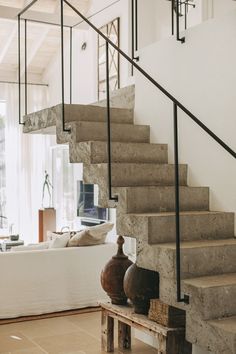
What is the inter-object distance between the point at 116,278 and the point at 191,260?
3.69ft

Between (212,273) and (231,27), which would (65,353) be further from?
(231,27)

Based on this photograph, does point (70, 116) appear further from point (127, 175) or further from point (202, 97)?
point (202, 97)

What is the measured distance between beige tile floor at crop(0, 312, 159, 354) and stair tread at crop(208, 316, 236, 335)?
141 cm

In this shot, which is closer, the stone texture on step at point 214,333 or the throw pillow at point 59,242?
the stone texture on step at point 214,333

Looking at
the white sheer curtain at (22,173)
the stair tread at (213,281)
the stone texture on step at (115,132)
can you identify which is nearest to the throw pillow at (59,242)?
the stone texture on step at (115,132)

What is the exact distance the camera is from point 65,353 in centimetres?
446

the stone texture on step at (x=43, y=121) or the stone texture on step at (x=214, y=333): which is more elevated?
the stone texture on step at (x=43, y=121)

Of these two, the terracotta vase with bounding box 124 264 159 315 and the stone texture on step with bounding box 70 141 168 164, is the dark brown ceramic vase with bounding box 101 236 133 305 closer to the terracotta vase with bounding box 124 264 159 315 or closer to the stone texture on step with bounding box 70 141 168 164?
the terracotta vase with bounding box 124 264 159 315

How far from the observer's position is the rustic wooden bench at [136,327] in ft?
12.1

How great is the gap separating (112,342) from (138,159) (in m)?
1.53

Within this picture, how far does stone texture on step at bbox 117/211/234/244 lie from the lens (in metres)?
3.68

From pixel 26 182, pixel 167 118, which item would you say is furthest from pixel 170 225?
pixel 26 182

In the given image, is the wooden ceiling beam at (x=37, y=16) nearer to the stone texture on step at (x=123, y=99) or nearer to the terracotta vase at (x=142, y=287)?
the stone texture on step at (x=123, y=99)

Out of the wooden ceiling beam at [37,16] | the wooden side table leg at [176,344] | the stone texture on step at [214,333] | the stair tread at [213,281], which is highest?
the wooden ceiling beam at [37,16]
